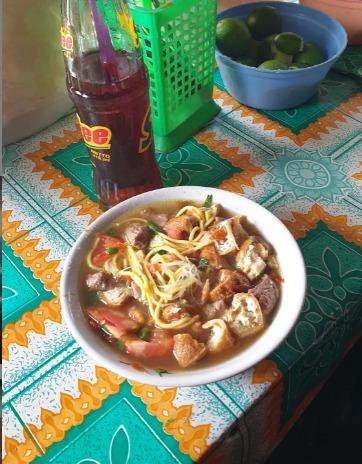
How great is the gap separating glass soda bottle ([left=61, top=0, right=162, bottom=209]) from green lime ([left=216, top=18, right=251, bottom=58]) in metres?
0.34

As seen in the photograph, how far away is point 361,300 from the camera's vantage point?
2.64 ft

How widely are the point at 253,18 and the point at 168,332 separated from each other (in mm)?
819

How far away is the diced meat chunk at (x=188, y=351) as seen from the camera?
2.15 feet

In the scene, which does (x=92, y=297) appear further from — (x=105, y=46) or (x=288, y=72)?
(x=288, y=72)

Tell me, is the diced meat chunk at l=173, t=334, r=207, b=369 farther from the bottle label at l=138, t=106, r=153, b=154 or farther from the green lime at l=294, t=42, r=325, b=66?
the green lime at l=294, t=42, r=325, b=66

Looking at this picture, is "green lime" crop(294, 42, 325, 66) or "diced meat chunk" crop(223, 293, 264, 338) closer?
"diced meat chunk" crop(223, 293, 264, 338)

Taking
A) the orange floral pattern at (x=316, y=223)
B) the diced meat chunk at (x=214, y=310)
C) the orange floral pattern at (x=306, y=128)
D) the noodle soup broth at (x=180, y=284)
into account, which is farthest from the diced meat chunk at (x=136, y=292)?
the orange floral pattern at (x=306, y=128)

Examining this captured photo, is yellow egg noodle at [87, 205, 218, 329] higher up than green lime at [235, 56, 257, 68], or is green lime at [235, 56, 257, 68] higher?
green lime at [235, 56, 257, 68]

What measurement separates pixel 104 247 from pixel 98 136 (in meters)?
0.19

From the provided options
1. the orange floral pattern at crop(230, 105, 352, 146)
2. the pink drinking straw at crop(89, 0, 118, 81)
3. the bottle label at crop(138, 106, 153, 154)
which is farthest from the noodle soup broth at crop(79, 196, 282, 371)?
the orange floral pattern at crop(230, 105, 352, 146)

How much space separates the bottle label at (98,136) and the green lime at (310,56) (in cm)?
52

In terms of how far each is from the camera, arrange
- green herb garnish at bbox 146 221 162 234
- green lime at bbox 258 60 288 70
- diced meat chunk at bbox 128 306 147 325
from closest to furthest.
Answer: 1. diced meat chunk at bbox 128 306 147 325
2. green herb garnish at bbox 146 221 162 234
3. green lime at bbox 258 60 288 70

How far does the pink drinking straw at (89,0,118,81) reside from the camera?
0.76 meters

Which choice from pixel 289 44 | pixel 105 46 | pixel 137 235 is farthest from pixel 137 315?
pixel 289 44
